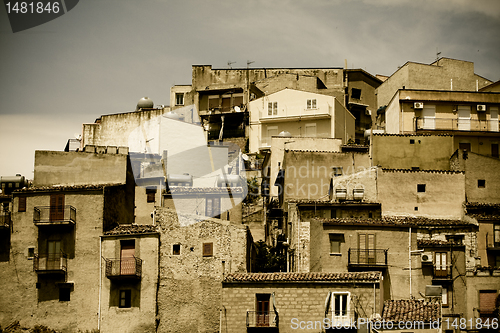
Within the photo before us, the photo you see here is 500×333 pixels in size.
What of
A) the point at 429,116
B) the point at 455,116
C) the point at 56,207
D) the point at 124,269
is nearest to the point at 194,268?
the point at 124,269

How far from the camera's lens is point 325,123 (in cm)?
5697

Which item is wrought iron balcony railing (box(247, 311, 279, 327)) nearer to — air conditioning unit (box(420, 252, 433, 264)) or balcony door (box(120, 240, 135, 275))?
balcony door (box(120, 240, 135, 275))

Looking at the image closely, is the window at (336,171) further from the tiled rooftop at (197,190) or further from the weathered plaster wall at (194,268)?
the weathered plaster wall at (194,268)

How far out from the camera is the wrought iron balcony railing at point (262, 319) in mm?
29750

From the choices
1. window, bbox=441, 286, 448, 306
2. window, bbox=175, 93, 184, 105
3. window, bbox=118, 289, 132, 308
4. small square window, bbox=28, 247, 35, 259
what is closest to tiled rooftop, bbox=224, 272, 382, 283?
window, bbox=441, 286, 448, 306

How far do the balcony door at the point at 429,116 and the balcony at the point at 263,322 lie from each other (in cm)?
2526

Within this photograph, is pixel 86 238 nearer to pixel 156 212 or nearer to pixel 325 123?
pixel 156 212

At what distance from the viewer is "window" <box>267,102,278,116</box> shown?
59266 millimetres

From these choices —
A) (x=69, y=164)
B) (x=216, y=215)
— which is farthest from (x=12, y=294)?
(x=216, y=215)

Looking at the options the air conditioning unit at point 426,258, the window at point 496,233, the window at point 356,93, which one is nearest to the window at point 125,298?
the air conditioning unit at point 426,258

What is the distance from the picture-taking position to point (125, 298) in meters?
35.4

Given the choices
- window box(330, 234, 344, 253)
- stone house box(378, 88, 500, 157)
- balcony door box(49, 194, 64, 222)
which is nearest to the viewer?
window box(330, 234, 344, 253)

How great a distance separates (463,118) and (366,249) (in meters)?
20.6

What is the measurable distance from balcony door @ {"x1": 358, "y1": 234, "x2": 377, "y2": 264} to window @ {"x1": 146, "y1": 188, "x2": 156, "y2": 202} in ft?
47.6
